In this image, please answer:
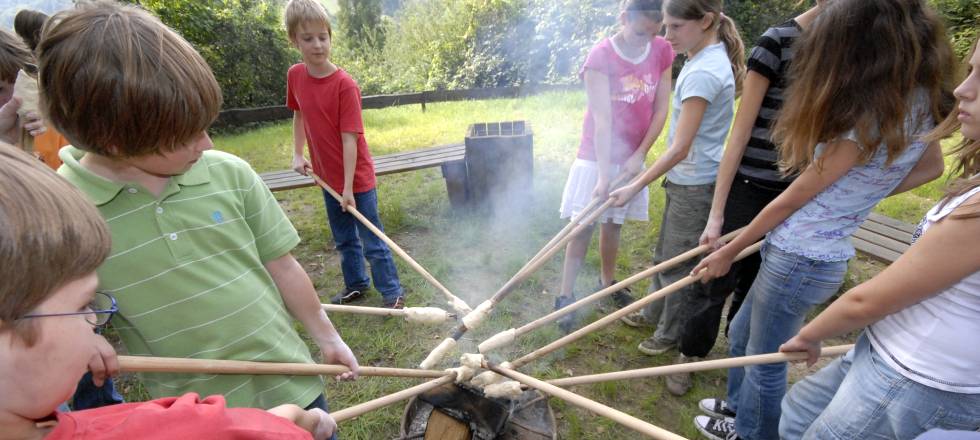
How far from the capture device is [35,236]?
0.76 meters

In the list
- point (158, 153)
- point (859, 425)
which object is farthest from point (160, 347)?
point (859, 425)

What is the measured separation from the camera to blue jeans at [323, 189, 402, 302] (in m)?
3.83

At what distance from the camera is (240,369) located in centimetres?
151

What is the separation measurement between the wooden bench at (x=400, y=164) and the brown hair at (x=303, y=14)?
2.03 metres

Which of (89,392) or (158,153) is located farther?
(89,392)

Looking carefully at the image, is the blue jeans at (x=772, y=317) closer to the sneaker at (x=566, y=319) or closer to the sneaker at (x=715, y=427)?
the sneaker at (x=715, y=427)

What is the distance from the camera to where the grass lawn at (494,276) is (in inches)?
124

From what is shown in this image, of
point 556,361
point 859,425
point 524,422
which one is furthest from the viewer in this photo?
point 556,361

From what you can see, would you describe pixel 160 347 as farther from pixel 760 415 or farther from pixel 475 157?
pixel 475 157

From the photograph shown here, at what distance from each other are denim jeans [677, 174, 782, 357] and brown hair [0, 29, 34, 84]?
4014mm

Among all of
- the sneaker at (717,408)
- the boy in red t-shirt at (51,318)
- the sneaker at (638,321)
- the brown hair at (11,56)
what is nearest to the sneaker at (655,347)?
the sneaker at (638,321)

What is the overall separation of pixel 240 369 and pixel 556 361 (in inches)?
93.3

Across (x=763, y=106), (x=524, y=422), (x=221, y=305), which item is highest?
(x=763, y=106)

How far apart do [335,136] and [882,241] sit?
4.24m
